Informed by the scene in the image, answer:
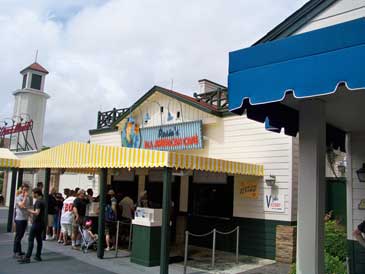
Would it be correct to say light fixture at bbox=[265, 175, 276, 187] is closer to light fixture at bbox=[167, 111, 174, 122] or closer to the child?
light fixture at bbox=[167, 111, 174, 122]

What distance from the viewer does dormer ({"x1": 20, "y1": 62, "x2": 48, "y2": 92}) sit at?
94.4 feet

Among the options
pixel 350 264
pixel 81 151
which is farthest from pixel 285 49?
pixel 81 151

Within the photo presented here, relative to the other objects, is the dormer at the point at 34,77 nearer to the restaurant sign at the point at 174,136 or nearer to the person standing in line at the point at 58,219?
the restaurant sign at the point at 174,136

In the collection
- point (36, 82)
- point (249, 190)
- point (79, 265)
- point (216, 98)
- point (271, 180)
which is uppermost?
point (36, 82)

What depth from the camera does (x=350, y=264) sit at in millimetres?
7258

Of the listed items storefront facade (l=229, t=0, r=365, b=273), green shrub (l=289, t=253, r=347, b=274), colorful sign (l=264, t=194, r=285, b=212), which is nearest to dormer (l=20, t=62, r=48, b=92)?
colorful sign (l=264, t=194, r=285, b=212)

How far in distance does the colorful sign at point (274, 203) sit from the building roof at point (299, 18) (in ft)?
16.0

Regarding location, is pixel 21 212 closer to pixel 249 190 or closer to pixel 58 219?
pixel 58 219

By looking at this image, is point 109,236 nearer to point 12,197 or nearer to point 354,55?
point 12,197

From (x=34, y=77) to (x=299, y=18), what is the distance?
75.7 ft

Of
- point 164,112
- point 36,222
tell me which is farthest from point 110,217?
point 164,112

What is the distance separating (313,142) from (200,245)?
29.8ft

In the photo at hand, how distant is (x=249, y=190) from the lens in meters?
11.5

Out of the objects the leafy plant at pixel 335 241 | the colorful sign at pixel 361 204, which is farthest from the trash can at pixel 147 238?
the colorful sign at pixel 361 204
